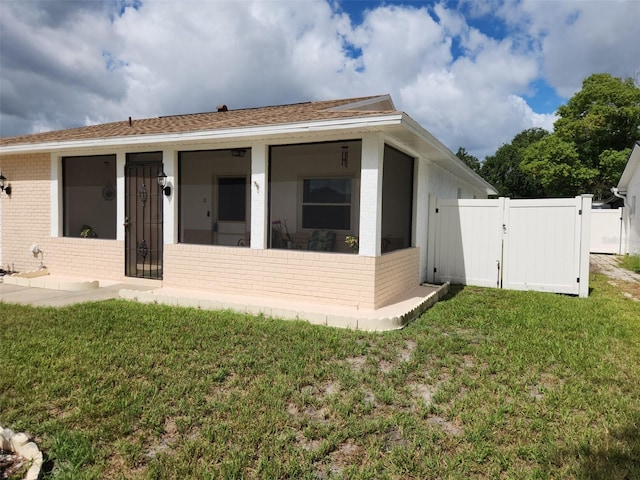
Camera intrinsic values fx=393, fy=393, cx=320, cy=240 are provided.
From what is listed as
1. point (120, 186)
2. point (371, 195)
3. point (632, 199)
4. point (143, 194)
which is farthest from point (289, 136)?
point (632, 199)

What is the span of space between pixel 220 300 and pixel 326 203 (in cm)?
376

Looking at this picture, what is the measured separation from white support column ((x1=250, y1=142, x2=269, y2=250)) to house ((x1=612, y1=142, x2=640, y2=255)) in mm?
14217

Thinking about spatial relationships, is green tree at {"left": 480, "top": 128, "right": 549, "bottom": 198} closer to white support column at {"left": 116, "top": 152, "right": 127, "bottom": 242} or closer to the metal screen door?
the metal screen door

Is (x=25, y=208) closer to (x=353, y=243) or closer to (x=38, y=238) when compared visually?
(x=38, y=238)

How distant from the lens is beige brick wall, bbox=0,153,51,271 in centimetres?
862

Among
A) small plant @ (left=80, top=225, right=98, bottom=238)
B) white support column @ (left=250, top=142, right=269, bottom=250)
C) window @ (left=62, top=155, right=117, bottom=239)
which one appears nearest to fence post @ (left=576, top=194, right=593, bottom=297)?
white support column @ (left=250, top=142, right=269, bottom=250)

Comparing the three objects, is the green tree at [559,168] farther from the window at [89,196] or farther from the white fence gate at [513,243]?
the window at [89,196]

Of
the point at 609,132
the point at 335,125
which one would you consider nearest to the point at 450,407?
the point at 335,125

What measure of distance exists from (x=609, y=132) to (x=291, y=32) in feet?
74.2

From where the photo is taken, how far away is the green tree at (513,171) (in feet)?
124

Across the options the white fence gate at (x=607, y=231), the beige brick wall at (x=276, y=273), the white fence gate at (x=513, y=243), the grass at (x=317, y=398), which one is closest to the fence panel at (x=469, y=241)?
the white fence gate at (x=513, y=243)

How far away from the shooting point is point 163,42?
13031 millimetres

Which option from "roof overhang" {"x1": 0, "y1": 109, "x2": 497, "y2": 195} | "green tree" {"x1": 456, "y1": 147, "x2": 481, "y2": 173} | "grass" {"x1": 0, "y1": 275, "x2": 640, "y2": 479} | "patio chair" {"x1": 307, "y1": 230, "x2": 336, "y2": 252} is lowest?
"grass" {"x1": 0, "y1": 275, "x2": 640, "y2": 479}

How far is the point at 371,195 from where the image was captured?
570 cm
